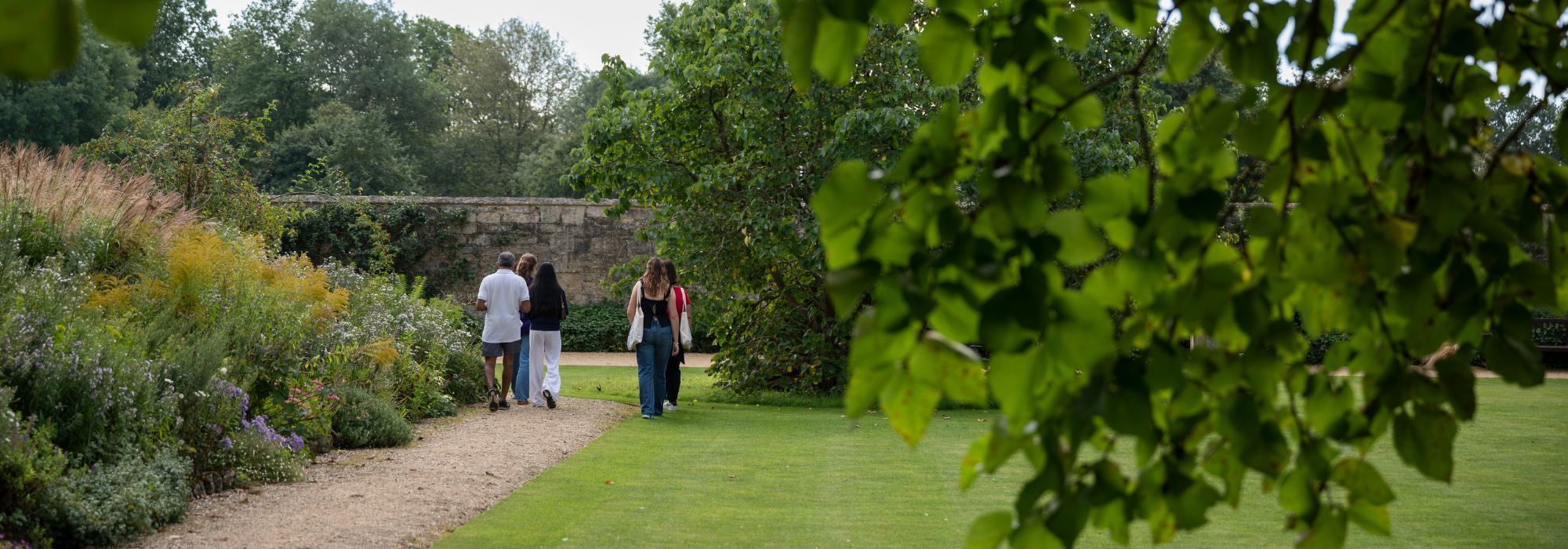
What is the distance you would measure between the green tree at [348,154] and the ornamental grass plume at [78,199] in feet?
76.8

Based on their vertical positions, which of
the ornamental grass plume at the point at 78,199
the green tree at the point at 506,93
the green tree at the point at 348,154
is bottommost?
the ornamental grass plume at the point at 78,199

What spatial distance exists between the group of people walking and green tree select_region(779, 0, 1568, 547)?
8.30m

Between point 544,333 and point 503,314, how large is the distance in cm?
47

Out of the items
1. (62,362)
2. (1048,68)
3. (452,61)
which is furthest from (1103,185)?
(452,61)

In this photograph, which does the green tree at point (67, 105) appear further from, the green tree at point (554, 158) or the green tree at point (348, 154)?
the green tree at point (554, 158)

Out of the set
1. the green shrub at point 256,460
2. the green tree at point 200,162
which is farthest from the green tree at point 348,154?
the green shrub at point 256,460

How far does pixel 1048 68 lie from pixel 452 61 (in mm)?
44882

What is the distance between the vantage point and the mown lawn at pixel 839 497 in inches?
188

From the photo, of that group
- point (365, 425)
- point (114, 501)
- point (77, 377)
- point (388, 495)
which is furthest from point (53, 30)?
point (365, 425)

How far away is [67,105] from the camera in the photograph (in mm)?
28062

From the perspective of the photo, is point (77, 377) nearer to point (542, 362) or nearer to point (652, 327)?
point (652, 327)

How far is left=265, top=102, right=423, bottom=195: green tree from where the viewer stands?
3148cm

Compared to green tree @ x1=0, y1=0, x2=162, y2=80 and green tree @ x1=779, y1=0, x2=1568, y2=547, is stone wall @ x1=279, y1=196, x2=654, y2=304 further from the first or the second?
green tree @ x1=0, y1=0, x2=162, y2=80

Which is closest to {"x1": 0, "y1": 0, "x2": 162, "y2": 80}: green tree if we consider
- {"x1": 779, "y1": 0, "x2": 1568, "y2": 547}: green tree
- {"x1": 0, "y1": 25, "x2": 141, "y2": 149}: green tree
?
{"x1": 779, "y1": 0, "x2": 1568, "y2": 547}: green tree
